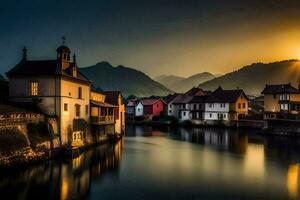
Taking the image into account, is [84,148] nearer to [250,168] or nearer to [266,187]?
[250,168]

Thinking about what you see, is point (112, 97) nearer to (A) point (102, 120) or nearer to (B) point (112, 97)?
(B) point (112, 97)

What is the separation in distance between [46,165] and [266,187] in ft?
69.8

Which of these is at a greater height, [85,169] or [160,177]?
[85,169]

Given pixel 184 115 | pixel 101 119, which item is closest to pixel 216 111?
pixel 184 115

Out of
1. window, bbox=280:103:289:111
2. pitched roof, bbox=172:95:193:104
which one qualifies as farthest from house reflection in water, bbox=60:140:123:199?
pitched roof, bbox=172:95:193:104

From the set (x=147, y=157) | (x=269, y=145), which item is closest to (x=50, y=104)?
(x=147, y=157)

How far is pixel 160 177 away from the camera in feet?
92.3

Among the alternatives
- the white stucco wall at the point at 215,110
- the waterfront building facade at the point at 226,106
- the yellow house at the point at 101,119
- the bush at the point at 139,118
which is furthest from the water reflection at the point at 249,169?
the bush at the point at 139,118

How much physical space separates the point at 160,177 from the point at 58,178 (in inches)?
368

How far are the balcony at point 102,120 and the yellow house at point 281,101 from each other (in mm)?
43211

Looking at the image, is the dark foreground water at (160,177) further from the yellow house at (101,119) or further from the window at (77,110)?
the yellow house at (101,119)

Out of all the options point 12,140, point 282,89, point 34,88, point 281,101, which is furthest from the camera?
point 282,89

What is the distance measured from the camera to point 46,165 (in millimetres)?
30750

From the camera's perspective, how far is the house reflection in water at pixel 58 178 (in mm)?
22484
